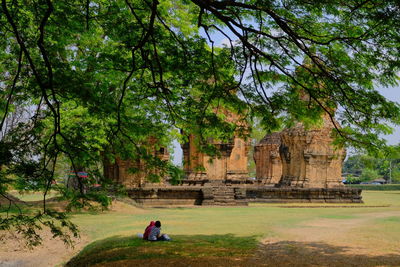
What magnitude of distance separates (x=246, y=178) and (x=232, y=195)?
3732 millimetres

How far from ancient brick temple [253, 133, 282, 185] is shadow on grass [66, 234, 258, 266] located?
2579 cm

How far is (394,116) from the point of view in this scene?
7.29 m

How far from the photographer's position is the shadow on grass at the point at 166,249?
8359 millimetres

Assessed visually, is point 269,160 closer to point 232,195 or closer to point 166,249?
point 232,195

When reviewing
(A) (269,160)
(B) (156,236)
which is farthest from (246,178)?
(B) (156,236)

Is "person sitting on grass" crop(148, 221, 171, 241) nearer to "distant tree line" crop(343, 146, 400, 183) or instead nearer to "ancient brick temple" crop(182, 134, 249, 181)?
"distant tree line" crop(343, 146, 400, 183)

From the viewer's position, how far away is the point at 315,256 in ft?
26.5

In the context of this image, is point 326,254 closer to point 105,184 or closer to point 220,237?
point 220,237

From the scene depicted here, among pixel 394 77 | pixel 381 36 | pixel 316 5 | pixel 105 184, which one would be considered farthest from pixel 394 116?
pixel 105 184

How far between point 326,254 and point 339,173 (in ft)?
62.3

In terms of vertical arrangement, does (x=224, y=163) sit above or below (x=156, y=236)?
above

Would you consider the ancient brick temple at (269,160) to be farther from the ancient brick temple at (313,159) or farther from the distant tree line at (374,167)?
the ancient brick temple at (313,159)

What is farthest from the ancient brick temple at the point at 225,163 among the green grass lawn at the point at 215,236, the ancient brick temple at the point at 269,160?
the green grass lawn at the point at 215,236

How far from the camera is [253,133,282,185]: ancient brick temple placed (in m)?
36.0
